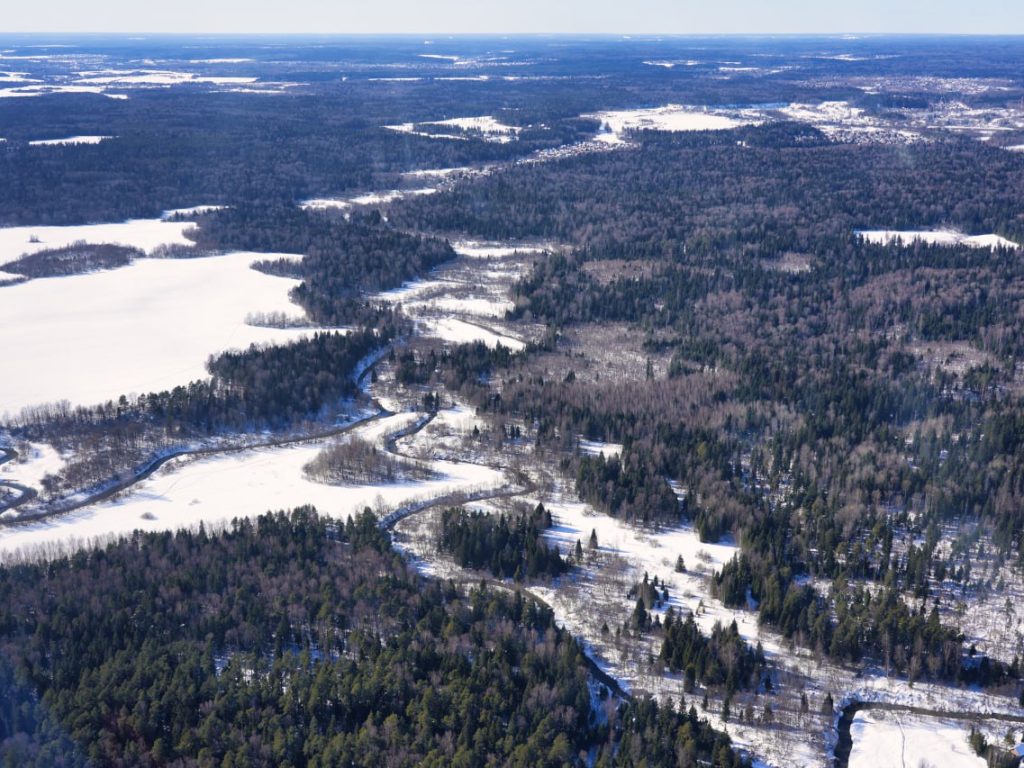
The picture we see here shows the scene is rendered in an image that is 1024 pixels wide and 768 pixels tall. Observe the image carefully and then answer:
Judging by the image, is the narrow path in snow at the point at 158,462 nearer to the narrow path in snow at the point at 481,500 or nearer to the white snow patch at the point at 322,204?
the narrow path in snow at the point at 481,500

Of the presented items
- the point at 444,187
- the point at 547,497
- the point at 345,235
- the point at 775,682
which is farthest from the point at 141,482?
the point at 444,187

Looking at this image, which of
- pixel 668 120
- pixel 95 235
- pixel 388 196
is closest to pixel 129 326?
pixel 95 235

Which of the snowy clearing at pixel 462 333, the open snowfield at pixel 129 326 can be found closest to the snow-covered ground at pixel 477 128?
the open snowfield at pixel 129 326

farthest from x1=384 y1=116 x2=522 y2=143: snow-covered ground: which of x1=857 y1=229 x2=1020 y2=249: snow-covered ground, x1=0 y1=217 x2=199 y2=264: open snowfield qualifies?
x1=857 y1=229 x2=1020 y2=249: snow-covered ground

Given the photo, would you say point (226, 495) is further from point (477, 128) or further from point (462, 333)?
point (477, 128)

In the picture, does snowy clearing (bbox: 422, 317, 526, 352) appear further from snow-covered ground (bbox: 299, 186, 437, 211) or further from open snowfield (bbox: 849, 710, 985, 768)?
snow-covered ground (bbox: 299, 186, 437, 211)

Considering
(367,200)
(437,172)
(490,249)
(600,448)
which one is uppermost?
(437,172)
